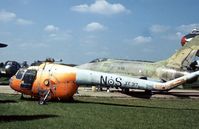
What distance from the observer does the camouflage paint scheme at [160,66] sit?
1313 inches

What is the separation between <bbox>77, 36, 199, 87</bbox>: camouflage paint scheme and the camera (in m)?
33.3

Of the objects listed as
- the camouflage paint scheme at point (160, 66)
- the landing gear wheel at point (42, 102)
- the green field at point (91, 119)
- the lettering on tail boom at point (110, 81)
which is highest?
the camouflage paint scheme at point (160, 66)

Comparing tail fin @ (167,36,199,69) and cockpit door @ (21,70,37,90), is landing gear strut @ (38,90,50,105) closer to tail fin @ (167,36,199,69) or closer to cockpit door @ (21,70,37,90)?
cockpit door @ (21,70,37,90)

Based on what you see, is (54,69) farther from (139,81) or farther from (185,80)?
(185,80)

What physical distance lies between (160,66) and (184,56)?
2.47m

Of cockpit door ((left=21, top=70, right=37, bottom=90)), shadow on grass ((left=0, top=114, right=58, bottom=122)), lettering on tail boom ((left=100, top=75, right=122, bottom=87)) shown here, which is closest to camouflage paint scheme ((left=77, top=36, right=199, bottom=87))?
lettering on tail boom ((left=100, top=75, right=122, bottom=87))

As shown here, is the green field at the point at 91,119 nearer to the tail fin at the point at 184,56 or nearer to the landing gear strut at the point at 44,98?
the landing gear strut at the point at 44,98

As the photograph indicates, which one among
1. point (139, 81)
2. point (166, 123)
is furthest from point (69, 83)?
point (166, 123)

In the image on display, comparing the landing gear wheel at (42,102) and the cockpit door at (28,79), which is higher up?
the cockpit door at (28,79)

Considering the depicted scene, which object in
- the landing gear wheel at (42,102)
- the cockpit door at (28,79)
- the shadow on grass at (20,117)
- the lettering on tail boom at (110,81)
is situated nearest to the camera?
the shadow on grass at (20,117)

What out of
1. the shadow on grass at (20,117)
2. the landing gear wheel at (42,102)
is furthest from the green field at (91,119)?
the landing gear wheel at (42,102)

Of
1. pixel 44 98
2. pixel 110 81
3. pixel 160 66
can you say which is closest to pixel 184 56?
pixel 160 66

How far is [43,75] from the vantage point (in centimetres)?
2305

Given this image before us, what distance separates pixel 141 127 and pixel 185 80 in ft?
22.7
